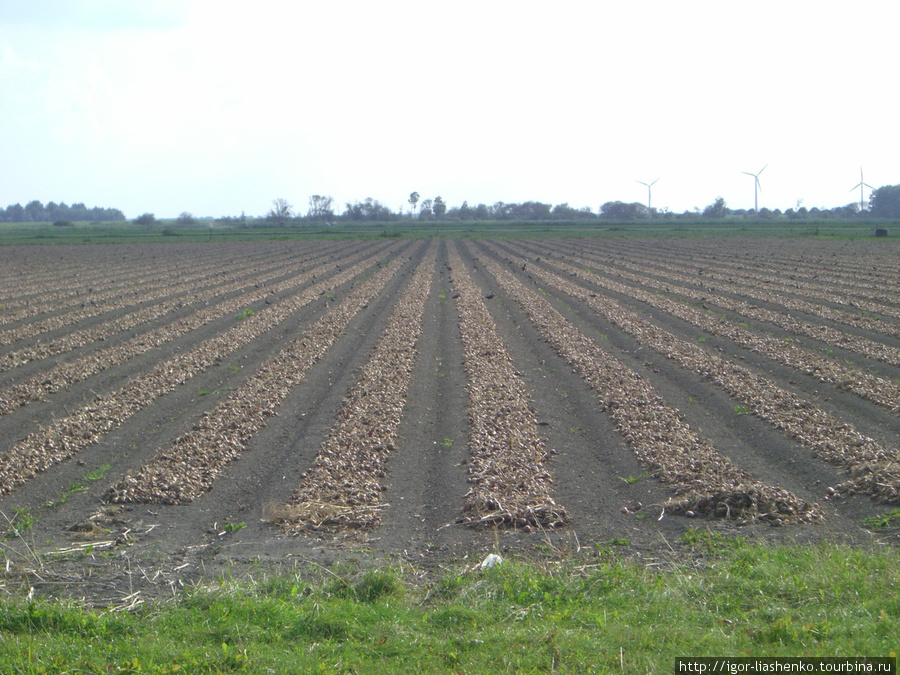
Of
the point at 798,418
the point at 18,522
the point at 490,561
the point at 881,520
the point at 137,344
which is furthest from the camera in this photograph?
the point at 137,344

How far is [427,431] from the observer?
444 inches

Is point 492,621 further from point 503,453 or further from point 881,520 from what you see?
point 881,520

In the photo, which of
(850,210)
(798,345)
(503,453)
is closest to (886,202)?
(850,210)

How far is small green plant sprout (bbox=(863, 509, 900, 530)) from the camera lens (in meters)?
7.53

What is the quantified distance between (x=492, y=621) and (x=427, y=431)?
234 inches

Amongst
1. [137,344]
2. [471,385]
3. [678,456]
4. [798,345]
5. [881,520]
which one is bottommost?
[881,520]

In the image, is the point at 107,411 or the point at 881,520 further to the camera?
the point at 107,411

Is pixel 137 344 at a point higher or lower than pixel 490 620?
higher

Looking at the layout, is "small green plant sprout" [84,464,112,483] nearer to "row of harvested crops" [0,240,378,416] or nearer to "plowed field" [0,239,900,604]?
"plowed field" [0,239,900,604]

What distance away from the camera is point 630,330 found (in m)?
19.7

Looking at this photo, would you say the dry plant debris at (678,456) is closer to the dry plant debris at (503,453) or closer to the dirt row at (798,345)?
the dry plant debris at (503,453)

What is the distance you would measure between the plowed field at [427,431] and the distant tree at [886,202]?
129m

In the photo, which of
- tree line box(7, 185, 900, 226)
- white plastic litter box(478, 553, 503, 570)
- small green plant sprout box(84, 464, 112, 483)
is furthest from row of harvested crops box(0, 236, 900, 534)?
tree line box(7, 185, 900, 226)

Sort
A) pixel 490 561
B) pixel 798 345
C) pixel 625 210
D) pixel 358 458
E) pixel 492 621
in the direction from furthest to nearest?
pixel 625 210 < pixel 798 345 < pixel 358 458 < pixel 490 561 < pixel 492 621
